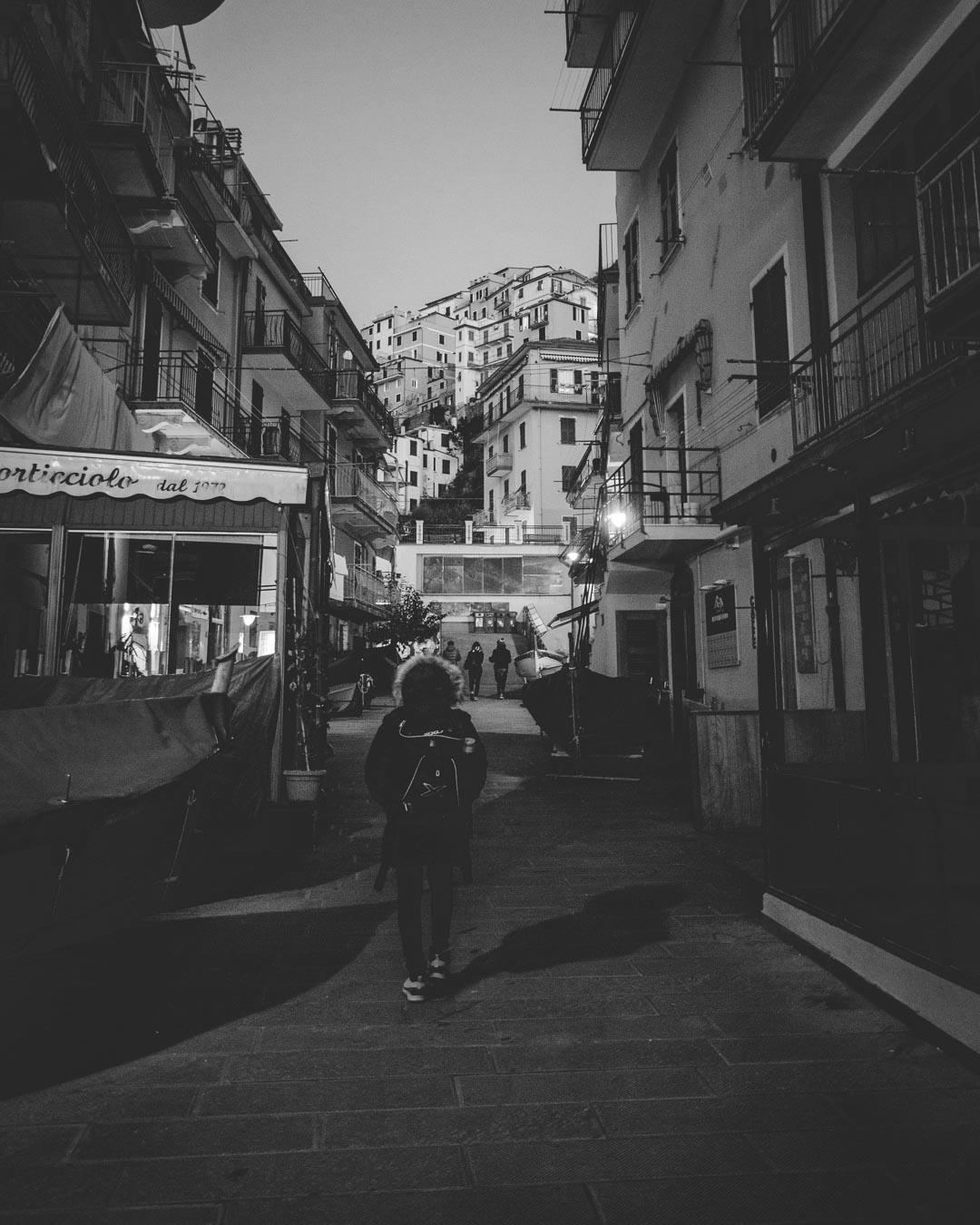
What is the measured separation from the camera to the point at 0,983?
4.31 metres

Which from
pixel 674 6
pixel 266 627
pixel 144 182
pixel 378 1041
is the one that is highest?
pixel 674 6

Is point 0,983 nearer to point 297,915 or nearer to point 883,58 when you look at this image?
point 297,915

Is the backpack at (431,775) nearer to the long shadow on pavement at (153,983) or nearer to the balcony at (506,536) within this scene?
the long shadow on pavement at (153,983)

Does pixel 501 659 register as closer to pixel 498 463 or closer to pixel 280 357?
pixel 280 357

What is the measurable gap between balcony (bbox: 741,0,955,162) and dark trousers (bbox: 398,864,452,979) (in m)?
8.49

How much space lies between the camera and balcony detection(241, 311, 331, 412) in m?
26.2

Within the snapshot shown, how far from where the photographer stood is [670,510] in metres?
15.3

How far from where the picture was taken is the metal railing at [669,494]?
13758mm

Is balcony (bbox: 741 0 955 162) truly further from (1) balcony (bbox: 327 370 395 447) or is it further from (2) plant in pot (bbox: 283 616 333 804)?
(1) balcony (bbox: 327 370 395 447)

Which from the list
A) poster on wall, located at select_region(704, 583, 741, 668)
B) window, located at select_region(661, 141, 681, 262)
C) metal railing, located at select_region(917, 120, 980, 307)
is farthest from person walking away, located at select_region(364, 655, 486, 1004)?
window, located at select_region(661, 141, 681, 262)

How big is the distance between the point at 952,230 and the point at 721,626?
765 centimetres

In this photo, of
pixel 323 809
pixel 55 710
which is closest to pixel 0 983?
pixel 55 710

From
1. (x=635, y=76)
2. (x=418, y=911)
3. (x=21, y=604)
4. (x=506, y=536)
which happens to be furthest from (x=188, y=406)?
(x=506, y=536)

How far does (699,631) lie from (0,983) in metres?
12.1
